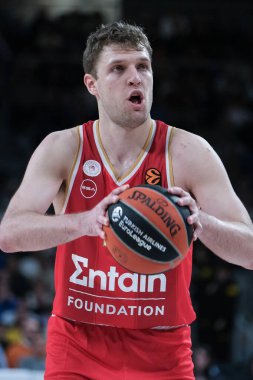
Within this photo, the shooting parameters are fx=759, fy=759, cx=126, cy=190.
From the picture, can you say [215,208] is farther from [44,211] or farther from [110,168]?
[44,211]

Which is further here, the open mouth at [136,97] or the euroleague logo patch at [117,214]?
the open mouth at [136,97]

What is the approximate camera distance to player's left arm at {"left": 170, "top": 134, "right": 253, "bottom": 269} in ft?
12.7

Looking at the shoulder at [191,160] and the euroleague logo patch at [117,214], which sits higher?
the shoulder at [191,160]

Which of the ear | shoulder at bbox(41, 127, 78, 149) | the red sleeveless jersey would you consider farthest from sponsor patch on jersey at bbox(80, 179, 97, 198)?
the ear

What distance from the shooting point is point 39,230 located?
159 inches

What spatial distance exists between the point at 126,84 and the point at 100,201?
738 mm

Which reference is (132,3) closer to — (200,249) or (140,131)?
(200,249)

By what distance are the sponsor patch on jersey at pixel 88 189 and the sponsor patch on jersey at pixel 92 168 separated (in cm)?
6

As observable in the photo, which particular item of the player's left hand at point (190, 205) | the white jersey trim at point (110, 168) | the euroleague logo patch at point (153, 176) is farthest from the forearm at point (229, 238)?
the white jersey trim at point (110, 168)

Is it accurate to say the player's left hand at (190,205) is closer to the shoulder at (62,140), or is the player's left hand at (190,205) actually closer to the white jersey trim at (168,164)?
the white jersey trim at (168,164)

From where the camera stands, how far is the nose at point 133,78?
4.39 m

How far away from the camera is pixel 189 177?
4.42 metres

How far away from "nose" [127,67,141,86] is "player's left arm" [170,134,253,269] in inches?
19.0

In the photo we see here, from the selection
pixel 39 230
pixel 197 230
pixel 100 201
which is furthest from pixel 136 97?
pixel 197 230
